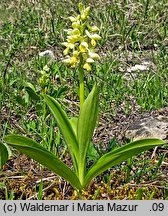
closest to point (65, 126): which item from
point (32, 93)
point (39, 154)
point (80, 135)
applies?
point (80, 135)

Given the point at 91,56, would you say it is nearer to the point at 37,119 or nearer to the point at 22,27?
the point at 37,119

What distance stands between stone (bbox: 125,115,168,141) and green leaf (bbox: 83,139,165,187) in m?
0.64

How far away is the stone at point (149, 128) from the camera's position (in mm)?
3045

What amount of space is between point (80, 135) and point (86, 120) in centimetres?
8

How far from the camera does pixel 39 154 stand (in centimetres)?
229

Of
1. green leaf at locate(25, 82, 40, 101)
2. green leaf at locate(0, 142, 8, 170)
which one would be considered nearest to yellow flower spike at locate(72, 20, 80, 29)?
green leaf at locate(0, 142, 8, 170)

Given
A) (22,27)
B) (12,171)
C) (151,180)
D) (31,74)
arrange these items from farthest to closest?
(22,27) < (31,74) < (12,171) < (151,180)

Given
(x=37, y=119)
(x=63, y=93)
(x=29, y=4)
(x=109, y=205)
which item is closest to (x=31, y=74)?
(x=63, y=93)

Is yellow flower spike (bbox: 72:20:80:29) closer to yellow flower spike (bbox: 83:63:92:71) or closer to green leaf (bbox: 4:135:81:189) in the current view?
yellow flower spike (bbox: 83:63:92:71)

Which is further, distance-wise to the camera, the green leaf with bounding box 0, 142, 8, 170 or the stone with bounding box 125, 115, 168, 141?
the stone with bounding box 125, 115, 168, 141

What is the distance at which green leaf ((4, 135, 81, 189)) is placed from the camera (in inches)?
87.7

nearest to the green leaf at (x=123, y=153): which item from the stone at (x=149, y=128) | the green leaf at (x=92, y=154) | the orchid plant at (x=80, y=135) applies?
the orchid plant at (x=80, y=135)

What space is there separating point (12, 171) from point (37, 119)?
21.8 inches

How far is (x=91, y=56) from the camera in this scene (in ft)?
7.60
